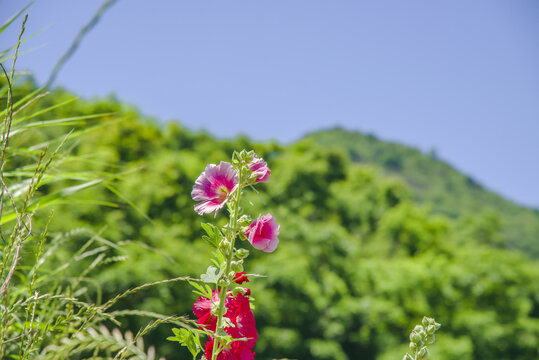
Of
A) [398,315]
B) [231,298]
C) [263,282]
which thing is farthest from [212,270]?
[398,315]

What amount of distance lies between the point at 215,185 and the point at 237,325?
0.78ft

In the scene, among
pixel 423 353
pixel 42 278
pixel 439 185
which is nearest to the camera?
pixel 423 353

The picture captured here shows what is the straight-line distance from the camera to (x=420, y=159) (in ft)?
233

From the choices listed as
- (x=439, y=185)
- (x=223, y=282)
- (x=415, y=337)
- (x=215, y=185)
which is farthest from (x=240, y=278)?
(x=439, y=185)

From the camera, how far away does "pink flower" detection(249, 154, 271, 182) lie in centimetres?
71

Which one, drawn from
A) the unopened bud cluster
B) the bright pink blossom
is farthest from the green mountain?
the bright pink blossom

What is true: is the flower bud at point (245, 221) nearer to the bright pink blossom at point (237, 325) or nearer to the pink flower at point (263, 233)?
the pink flower at point (263, 233)

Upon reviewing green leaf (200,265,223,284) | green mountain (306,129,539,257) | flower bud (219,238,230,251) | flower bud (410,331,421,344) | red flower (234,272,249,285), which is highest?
flower bud (219,238,230,251)

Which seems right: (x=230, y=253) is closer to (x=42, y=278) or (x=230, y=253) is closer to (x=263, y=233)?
(x=263, y=233)

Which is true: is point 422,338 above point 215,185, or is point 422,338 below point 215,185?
below

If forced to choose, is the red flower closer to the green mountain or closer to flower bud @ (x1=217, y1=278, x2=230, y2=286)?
flower bud @ (x1=217, y1=278, x2=230, y2=286)

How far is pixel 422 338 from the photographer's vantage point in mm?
677

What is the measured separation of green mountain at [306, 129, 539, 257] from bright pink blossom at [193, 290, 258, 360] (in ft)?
118

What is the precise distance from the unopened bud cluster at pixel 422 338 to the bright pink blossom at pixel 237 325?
0.82 feet
